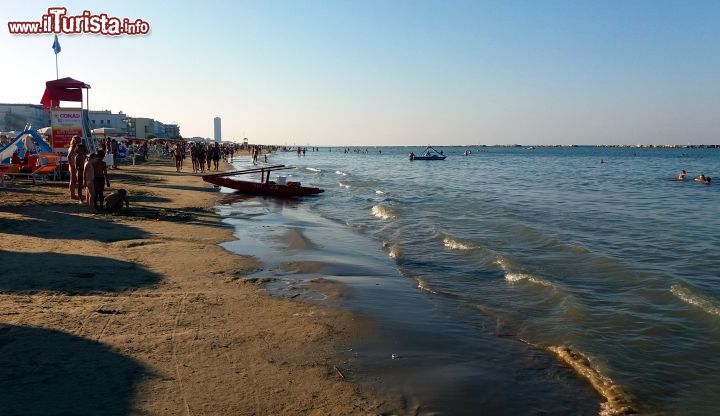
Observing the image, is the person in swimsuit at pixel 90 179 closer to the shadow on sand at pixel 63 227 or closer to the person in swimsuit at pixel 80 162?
the shadow on sand at pixel 63 227

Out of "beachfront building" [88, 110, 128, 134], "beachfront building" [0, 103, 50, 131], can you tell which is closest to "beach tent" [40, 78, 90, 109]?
"beachfront building" [0, 103, 50, 131]

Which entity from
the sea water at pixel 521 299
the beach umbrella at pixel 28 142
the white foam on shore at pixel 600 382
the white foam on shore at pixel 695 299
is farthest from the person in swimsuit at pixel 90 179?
the white foam on shore at pixel 695 299

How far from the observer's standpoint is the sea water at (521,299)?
4.83m

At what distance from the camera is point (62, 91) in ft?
63.9

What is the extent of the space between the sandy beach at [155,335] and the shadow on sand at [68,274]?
0.02 metres

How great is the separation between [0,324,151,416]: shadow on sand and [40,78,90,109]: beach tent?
1752 centimetres

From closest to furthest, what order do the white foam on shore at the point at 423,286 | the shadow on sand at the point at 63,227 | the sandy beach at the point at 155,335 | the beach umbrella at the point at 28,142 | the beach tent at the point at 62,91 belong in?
the sandy beach at the point at 155,335, the white foam on shore at the point at 423,286, the shadow on sand at the point at 63,227, the beach tent at the point at 62,91, the beach umbrella at the point at 28,142

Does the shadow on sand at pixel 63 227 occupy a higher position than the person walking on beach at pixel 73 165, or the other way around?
the person walking on beach at pixel 73 165

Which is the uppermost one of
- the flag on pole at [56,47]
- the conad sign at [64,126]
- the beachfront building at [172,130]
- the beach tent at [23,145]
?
the beachfront building at [172,130]

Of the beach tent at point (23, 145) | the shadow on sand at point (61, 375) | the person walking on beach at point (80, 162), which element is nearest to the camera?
the shadow on sand at point (61, 375)

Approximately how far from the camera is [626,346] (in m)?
Result: 6.08

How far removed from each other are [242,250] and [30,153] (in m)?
14.7

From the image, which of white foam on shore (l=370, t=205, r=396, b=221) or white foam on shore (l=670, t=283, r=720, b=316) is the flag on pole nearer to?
white foam on shore (l=370, t=205, r=396, b=221)

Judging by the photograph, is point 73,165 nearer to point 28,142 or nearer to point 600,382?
point 28,142
